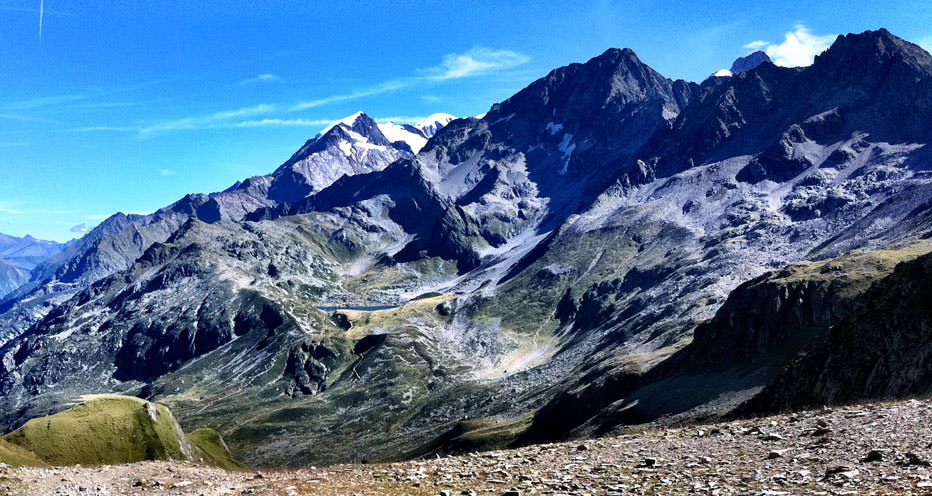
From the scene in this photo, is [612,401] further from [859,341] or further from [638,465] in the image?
[638,465]

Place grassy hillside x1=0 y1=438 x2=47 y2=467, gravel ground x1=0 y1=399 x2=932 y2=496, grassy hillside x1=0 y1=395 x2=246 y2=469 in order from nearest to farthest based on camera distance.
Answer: gravel ground x1=0 y1=399 x2=932 y2=496 < grassy hillside x1=0 y1=438 x2=47 y2=467 < grassy hillside x1=0 y1=395 x2=246 y2=469

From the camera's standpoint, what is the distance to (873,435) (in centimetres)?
2723

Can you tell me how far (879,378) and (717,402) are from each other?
202 feet

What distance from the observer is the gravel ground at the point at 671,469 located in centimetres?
2267

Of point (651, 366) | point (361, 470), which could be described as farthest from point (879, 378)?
point (651, 366)

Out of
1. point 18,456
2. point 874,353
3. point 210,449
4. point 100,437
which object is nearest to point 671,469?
point 18,456

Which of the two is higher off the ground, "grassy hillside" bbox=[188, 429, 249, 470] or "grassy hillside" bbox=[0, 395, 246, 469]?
"grassy hillside" bbox=[0, 395, 246, 469]

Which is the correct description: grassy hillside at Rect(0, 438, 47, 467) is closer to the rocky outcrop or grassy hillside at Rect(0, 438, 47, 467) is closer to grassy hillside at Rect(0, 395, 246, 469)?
grassy hillside at Rect(0, 395, 246, 469)

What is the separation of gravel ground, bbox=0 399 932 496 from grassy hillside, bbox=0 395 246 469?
758 inches

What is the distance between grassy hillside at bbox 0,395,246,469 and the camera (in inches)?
2156

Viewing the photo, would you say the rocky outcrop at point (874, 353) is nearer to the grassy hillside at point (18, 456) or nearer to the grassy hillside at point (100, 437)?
the grassy hillside at point (100, 437)

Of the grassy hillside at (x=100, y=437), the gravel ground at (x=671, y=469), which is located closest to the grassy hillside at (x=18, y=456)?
the grassy hillside at (x=100, y=437)

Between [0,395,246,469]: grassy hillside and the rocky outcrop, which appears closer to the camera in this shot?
[0,395,246,469]: grassy hillside

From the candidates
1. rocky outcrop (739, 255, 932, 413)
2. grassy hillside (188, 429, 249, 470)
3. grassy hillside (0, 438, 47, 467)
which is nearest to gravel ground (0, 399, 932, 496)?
grassy hillside (0, 438, 47, 467)
